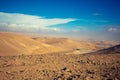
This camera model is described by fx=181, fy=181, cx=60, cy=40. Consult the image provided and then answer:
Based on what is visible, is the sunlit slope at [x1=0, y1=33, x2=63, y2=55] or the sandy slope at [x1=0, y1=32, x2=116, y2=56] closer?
the sunlit slope at [x1=0, y1=33, x2=63, y2=55]

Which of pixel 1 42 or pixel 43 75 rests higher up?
pixel 1 42

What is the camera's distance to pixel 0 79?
1319cm

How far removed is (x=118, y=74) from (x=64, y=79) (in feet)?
12.0

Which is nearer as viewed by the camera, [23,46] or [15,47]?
[15,47]

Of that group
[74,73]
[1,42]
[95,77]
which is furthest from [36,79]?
[1,42]

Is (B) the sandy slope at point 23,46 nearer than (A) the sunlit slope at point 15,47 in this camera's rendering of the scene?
No

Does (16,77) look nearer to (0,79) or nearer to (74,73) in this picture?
(0,79)

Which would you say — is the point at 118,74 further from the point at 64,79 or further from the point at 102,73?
the point at 64,79

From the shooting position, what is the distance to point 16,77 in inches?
526

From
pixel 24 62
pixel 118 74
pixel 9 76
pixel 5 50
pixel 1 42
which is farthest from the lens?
pixel 1 42

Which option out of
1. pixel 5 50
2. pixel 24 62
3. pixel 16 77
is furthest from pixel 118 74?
pixel 5 50

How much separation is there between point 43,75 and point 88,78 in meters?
3.54

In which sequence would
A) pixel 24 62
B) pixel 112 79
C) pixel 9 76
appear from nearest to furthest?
pixel 112 79, pixel 9 76, pixel 24 62

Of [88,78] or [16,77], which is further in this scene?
[16,77]
